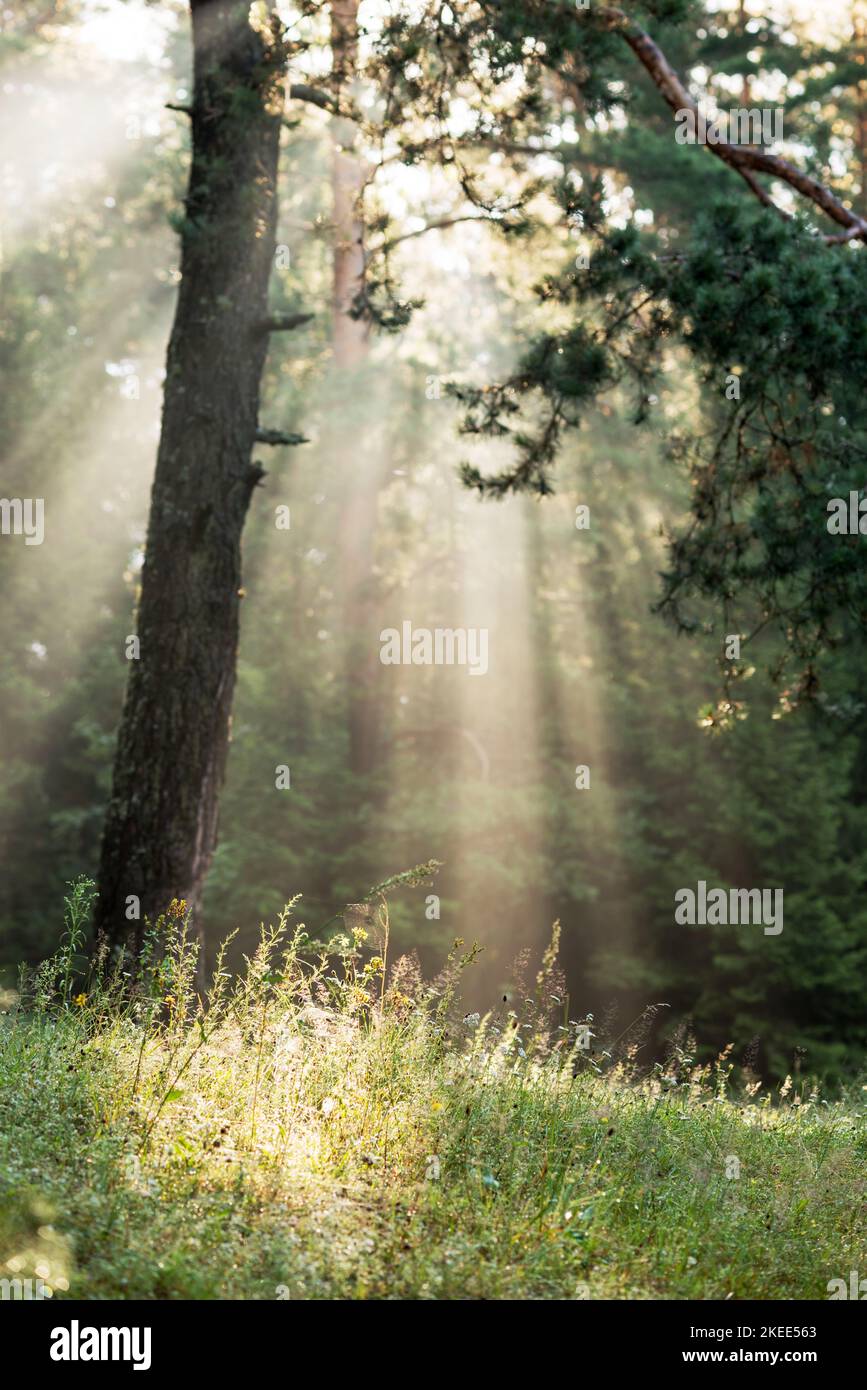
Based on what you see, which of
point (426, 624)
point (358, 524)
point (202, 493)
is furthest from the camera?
point (426, 624)

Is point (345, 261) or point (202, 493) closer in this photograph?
point (202, 493)

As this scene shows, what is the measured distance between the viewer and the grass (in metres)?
3.87

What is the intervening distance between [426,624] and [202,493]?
14951 mm

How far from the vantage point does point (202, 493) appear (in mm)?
7809

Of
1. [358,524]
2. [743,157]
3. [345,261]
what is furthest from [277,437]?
[358,524]

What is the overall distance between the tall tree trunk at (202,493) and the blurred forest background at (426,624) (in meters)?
8.10

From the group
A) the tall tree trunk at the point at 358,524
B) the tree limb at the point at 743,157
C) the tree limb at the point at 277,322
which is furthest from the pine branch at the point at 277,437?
the tall tree trunk at the point at 358,524

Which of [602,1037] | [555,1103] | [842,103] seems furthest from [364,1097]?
[842,103]

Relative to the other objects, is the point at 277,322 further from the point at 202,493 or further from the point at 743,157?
the point at 743,157

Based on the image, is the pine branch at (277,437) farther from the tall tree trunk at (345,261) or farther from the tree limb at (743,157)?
the tree limb at (743,157)

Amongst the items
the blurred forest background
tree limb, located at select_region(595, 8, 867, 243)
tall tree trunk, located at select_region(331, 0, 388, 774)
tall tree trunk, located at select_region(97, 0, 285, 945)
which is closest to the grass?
tall tree trunk, located at select_region(97, 0, 285, 945)

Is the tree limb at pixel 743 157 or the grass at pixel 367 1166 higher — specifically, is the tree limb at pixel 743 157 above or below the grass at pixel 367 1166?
above

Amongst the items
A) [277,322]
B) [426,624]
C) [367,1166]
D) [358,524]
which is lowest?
[367,1166]

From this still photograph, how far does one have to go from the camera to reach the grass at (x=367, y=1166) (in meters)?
3.87
